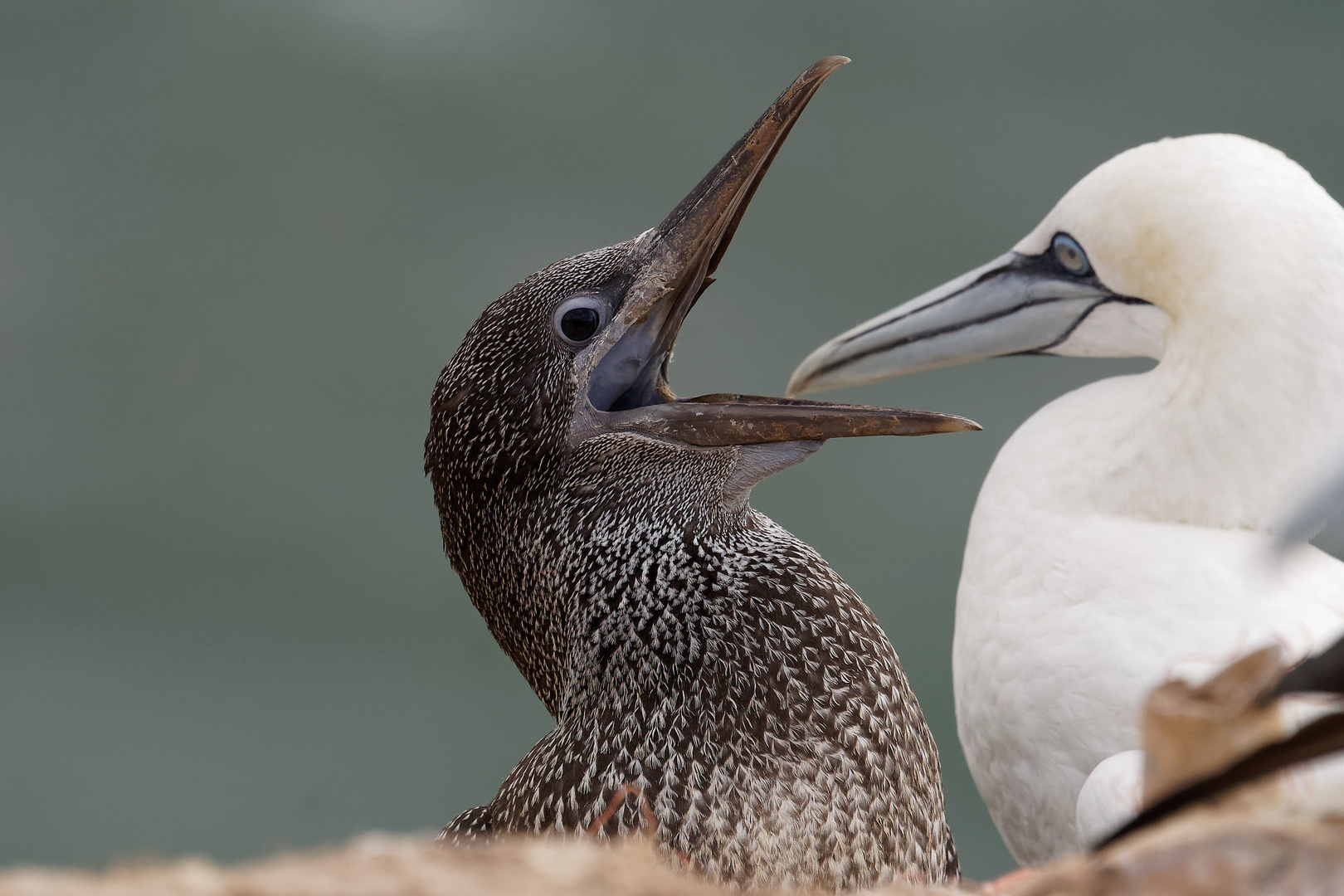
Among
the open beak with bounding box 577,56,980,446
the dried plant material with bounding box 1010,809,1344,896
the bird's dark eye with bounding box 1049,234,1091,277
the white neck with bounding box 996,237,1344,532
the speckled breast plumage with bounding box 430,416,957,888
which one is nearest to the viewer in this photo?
the dried plant material with bounding box 1010,809,1344,896

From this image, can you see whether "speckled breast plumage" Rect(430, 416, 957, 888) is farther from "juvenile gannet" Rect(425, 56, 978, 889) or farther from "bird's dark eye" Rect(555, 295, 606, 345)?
"bird's dark eye" Rect(555, 295, 606, 345)

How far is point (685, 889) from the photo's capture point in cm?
45

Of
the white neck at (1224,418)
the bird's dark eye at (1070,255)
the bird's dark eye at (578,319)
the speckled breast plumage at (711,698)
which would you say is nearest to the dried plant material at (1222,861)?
the speckled breast plumage at (711,698)

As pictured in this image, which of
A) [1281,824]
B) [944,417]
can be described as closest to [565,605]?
[944,417]

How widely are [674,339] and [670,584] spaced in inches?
10.3

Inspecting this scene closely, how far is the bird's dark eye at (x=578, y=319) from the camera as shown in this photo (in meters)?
1.14

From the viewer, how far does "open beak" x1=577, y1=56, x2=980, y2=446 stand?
111 centimetres

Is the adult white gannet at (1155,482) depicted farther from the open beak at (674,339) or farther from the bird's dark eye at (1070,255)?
the open beak at (674,339)

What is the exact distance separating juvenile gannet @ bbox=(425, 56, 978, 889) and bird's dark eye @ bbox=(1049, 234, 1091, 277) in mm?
414

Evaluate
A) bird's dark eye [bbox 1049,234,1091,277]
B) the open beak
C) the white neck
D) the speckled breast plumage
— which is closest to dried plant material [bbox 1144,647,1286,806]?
the speckled breast plumage

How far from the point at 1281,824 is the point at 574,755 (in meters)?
0.73

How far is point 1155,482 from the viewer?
134cm

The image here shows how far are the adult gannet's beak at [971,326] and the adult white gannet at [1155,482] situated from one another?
0.03 metres

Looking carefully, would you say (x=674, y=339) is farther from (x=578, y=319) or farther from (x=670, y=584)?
(x=670, y=584)
